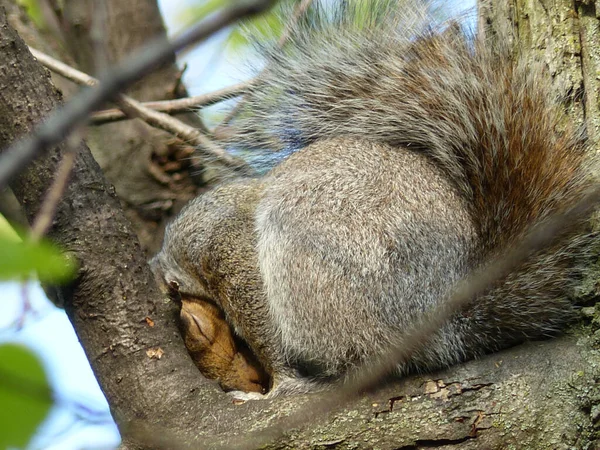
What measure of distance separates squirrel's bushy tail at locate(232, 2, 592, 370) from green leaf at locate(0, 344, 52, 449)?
1610mm

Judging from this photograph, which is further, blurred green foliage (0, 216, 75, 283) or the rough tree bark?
the rough tree bark

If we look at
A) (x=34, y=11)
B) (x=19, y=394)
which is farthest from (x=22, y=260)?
(x=34, y=11)

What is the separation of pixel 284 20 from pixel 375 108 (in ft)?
3.09

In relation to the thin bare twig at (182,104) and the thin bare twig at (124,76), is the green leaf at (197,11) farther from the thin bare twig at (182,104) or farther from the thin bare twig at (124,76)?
the thin bare twig at (124,76)

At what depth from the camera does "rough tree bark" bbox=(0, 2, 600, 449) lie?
2191 millimetres

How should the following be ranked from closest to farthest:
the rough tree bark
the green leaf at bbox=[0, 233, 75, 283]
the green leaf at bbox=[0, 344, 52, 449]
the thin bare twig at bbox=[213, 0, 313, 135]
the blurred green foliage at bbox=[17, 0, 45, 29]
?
the green leaf at bbox=[0, 233, 75, 283] < the green leaf at bbox=[0, 344, 52, 449] < the rough tree bark < the thin bare twig at bbox=[213, 0, 313, 135] < the blurred green foliage at bbox=[17, 0, 45, 29]

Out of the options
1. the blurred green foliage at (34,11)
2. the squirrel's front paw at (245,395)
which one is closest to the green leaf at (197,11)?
the blurred green foliage at (34,11)

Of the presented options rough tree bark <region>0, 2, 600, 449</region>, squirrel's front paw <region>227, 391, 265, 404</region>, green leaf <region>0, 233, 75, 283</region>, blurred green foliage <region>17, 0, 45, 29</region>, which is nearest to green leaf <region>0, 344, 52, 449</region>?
green leaf <region>0, 233, 75, 283</region>

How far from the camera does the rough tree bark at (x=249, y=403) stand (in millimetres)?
2191

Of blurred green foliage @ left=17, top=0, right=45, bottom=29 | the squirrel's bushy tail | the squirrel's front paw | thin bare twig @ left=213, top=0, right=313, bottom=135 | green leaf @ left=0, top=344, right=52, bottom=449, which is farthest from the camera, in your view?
blurred green foliage @ left=17, top=0, right=45, bottom=29

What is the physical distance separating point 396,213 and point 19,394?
167 centimetres

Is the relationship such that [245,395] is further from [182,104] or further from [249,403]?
[182,104]

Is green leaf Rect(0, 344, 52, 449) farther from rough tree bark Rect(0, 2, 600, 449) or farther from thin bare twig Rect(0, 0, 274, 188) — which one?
rough tree bark Rect(0, 2, 600, 449)

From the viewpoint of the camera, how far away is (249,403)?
2.46m
